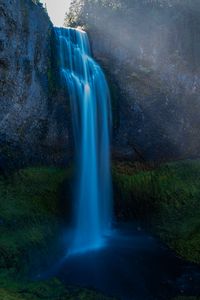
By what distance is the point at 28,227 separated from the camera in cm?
1408

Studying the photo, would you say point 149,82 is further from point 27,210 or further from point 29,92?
point 27,210

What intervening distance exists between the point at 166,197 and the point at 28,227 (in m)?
7.21

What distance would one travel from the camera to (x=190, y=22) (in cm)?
2234

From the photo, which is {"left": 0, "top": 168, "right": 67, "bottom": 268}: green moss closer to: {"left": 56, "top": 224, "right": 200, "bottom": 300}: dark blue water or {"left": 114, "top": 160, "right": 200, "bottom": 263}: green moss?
{"left": 56, "top": 224, "right": 200, "bottom": 300}: dark blue water

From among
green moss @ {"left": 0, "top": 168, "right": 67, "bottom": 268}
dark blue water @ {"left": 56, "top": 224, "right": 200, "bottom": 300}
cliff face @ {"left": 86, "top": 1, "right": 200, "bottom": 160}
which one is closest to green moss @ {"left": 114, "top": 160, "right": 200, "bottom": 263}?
dark blue water @ {"left": 56, "top": 224, "right": 200, "bottom": 300}

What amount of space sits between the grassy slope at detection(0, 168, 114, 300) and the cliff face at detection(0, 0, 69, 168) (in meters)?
0.84

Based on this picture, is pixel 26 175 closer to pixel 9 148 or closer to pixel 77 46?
pixel 9 148

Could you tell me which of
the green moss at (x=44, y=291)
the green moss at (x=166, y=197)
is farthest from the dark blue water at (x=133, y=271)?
the green moss at (x=166, y=197)

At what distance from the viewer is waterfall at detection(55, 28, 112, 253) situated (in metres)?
17.8

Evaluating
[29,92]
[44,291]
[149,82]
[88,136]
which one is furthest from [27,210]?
[149,82]

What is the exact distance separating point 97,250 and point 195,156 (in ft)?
27.9

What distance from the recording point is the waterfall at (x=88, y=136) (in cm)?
1781

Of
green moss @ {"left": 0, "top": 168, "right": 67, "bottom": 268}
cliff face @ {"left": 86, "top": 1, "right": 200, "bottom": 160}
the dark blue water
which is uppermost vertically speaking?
cliff face @ {"left": 86, "top": 1, "right": 200, "bottom": 160}

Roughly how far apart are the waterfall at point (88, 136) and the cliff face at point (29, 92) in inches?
27.5
